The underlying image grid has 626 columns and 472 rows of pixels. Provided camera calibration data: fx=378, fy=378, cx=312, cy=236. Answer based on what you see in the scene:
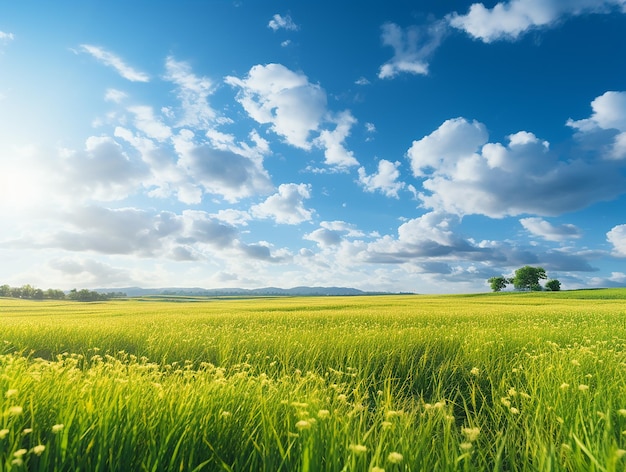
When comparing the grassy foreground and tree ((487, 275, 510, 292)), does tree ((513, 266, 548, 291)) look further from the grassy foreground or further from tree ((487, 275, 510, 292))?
the grassy foreground

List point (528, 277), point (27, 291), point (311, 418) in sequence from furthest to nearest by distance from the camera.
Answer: point (528, 277)
point (27, 291)
point (311, 418)

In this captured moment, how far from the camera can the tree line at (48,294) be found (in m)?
109

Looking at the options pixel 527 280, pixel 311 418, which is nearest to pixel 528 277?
pixel 527 280

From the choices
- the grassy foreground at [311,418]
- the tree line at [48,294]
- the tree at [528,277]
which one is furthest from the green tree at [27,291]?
the tree at [528,277]

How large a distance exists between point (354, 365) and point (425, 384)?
1.40 metres

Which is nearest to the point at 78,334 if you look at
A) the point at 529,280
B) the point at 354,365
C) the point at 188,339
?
the point at 188,339

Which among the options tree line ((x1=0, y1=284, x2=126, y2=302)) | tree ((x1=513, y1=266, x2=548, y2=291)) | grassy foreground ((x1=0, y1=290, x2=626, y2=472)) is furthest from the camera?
tree ((x1=513, y1=266, x2=548, y2=291))

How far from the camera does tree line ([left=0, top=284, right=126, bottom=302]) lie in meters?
109

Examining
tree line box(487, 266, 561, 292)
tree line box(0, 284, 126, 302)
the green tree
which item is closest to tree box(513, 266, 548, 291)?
tree line box(487, 266, 561, 292)

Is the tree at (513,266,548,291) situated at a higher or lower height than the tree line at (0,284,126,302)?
higher

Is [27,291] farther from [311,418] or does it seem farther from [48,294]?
[311,418]

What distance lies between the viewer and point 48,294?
386ft

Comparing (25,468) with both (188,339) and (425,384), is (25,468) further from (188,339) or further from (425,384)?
(188,339)

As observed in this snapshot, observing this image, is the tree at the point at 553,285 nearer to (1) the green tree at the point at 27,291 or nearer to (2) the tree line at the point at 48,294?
(2) the tree line at the point at 48,294
